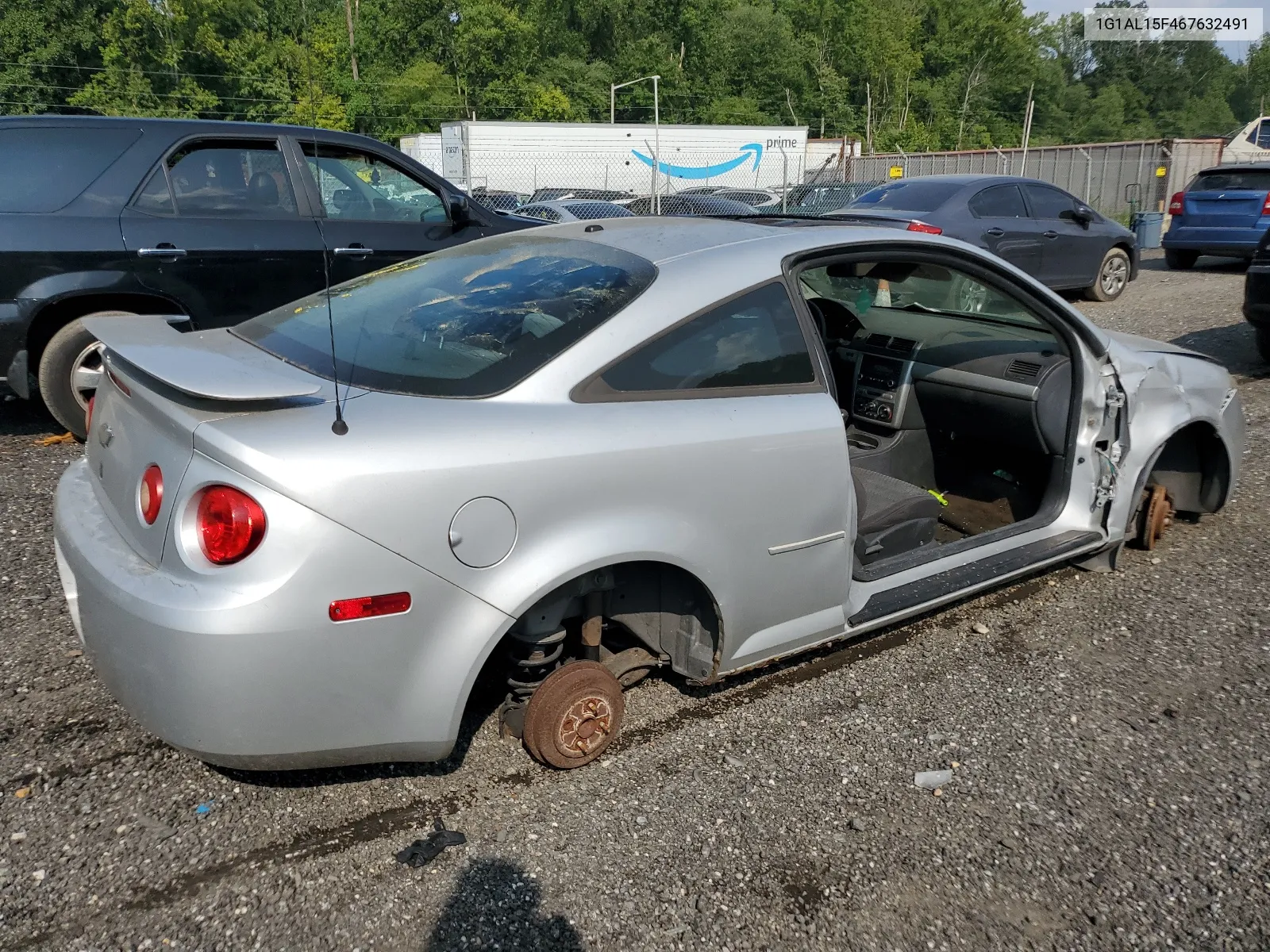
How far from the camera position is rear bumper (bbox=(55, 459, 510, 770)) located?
2.23 meters

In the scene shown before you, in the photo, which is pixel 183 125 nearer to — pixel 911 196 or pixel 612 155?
pixel 911 196

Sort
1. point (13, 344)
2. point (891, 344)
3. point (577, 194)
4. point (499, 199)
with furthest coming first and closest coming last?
point (577, 194) → point (499, 199) → point (13, 344) → point (891, 344)

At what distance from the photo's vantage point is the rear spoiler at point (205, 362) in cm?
234

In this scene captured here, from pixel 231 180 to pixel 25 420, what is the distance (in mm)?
2169

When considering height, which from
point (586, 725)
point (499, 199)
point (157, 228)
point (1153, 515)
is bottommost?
point (586, 725)

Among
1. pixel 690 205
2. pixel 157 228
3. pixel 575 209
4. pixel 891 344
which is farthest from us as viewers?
pixel 690 205

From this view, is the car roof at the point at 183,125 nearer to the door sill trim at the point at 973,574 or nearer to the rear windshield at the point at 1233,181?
the door sill trim at the point at 973,574

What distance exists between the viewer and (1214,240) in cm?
1428

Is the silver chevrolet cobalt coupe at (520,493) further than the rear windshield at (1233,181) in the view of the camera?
No

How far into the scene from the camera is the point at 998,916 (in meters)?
2.40

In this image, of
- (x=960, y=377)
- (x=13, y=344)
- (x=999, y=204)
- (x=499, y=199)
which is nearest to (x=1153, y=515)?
(x=960, y=377)

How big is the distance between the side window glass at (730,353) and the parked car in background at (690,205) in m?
17.2

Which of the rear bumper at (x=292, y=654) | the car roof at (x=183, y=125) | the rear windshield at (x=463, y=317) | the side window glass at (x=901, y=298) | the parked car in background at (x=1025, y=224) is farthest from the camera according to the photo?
the parked car in background at (x=1025, y=224)

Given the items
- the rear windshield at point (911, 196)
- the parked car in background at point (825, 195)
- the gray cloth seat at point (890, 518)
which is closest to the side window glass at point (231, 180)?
the gray cloth seat at point (890, 518)
